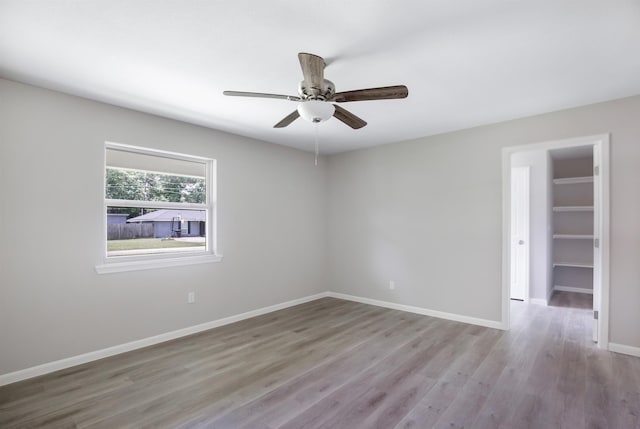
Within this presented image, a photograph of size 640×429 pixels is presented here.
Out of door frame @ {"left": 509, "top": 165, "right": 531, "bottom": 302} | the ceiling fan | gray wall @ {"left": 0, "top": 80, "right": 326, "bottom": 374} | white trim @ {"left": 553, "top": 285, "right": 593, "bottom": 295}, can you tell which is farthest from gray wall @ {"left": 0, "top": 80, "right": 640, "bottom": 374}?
white trim @ {"left": 553, "top": 285, "right": 593, "bottom": 295}

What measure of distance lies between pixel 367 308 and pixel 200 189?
9.65ft

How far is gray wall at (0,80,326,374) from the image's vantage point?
269 cm

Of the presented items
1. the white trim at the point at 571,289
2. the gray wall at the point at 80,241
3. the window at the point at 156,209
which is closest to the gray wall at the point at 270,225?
the gray wall at the point at 80,241

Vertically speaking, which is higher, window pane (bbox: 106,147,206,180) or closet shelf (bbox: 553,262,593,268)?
window pane (bbox: 106,147,206,180)

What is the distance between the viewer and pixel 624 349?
3131 millimetres

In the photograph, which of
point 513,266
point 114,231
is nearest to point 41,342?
point 114,231

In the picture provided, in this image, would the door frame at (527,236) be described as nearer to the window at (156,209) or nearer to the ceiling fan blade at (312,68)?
the ceiling fan blade at (312,68)

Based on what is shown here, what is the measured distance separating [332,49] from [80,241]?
2.83 metres

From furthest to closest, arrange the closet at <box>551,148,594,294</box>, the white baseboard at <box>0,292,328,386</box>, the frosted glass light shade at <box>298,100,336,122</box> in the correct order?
the closet at <box>551,148,594,294</box> → the white baseboard at <box>0,292,328,386</box> → the frosted glass light shade at <box>298,100,336,122</box>

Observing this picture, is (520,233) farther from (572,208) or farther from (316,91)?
(316,91)

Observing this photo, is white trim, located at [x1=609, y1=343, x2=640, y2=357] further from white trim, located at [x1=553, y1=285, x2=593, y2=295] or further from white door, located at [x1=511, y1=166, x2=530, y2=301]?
white trim, located at [x1=553, y1=285, x2=593, y2=295]

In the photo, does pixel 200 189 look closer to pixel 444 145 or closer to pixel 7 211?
pixel 7 211

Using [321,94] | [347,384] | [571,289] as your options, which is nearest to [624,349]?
[347,384]

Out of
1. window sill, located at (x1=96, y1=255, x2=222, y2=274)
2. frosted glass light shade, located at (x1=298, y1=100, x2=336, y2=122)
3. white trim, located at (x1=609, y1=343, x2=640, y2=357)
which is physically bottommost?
white trim, located at (x1=609, y1=343, x2=640, y2=357)
